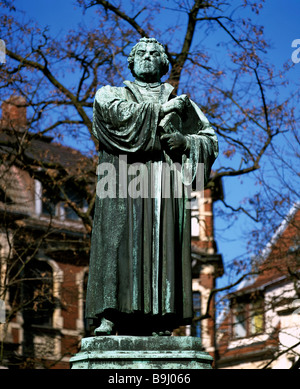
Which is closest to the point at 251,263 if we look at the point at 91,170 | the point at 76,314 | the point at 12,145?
the point at 91,170

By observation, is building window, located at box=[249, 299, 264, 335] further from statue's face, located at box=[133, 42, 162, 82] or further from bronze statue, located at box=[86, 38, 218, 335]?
bronze statue, located at box=[86, 38, 218, 335]

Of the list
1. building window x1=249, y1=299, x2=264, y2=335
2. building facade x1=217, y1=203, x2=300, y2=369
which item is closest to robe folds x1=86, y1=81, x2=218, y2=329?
building facade x1=217, y1=203, x2=300, y2=369

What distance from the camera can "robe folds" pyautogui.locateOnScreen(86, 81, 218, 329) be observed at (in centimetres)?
663

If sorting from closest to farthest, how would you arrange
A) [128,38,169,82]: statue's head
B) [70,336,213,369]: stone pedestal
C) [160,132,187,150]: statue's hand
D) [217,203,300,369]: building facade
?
[70,336,213,369]: stone pedestal < [160,132,187,150]: statue's hand < [128,38,169,82]: statue's head < [217,203,300,369]: building facade

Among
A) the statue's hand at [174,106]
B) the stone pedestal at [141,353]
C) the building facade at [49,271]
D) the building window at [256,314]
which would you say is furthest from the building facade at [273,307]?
the stone pedestal at [141,353]

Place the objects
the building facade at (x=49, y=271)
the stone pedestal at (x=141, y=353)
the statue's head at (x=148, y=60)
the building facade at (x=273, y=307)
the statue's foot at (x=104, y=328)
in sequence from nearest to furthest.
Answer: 1. the stone pedestal at (x=141, y=353)
2. the statue's foot at (x=104, y=328)
3. the statue's head at (x=148, y=60)
4. the building facade at (x=273, y=307)
5. the building facade at (x=49, y=271)

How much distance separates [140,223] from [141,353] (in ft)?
3.56

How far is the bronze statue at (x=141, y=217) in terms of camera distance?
6633 millimetres

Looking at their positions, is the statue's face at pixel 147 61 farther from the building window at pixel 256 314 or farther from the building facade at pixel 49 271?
the building facade at pixel 49 271

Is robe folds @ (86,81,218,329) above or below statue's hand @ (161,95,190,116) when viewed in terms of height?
below

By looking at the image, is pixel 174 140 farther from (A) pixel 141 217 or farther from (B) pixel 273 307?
(B) pixel 273 307

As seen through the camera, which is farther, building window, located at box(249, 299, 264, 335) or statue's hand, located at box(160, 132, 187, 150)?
building window, located at box(249, 299, 264, 335)

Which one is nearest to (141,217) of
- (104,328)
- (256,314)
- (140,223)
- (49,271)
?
(140,223)

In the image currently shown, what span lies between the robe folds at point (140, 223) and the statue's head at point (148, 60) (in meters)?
0.28
